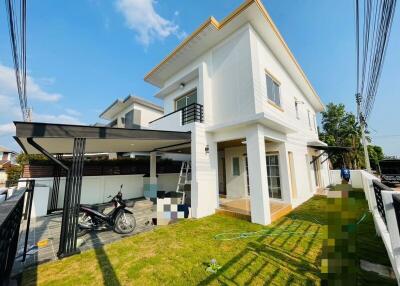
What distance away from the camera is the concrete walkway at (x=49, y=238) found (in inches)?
154

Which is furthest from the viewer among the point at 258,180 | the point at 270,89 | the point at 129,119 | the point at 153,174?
the point at 129,119

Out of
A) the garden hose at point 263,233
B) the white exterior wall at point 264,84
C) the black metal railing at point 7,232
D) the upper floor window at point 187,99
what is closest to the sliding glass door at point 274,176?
the white exterior wall at point 264,84

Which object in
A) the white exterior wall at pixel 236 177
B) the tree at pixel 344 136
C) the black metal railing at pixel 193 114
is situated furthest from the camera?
the tree at pixel 344 136

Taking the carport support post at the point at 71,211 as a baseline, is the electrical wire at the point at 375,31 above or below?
above

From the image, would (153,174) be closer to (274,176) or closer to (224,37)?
(274,176)

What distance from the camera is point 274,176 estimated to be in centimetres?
848

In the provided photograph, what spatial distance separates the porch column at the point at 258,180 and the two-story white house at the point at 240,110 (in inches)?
1.3

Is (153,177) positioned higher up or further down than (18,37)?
further down

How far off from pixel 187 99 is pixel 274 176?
594cm

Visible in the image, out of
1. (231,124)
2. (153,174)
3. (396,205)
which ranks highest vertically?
(231,124)

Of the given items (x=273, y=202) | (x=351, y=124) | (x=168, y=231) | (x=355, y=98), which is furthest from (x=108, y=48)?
(x=351, y=124)

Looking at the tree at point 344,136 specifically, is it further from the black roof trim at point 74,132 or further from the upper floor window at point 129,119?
the black roof trim at point 74,132

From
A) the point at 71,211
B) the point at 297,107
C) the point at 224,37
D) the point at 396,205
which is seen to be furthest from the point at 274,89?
the point at 71,211

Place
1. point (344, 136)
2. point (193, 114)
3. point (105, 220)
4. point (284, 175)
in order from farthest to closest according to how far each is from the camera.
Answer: point (344, 136) → point (284, 175) → point (193, 114) → point (105, 220)
